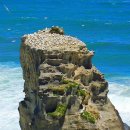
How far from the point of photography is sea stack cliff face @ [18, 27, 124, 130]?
24.9 m

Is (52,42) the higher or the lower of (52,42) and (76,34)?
the lower

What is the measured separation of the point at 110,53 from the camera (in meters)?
83.8

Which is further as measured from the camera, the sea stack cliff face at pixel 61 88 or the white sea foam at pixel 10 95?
the white sea foam at pixel 10 95

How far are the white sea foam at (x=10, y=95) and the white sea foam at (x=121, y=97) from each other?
28.9 ft

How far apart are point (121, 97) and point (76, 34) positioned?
40.1 meters

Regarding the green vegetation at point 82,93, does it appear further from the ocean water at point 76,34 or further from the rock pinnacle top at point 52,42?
the ocean water at point 76,34

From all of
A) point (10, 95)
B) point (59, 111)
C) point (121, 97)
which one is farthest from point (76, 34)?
point (59, 111)

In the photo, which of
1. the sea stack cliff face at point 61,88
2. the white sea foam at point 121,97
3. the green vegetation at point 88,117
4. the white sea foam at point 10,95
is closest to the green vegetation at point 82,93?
the sea stack cliff face at point 61,88

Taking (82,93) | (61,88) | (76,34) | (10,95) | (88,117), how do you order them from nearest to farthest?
(88,117) < (61,88) < (82,93) < (10,95) < (76,34)

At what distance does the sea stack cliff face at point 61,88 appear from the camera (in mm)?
24859

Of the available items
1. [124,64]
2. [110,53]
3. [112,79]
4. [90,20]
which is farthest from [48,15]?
[112,79]

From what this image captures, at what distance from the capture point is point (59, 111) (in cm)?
2483

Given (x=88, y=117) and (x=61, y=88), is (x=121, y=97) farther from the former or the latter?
(x=88, y=117)

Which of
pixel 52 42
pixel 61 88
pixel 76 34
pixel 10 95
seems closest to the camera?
pixel 61 88
